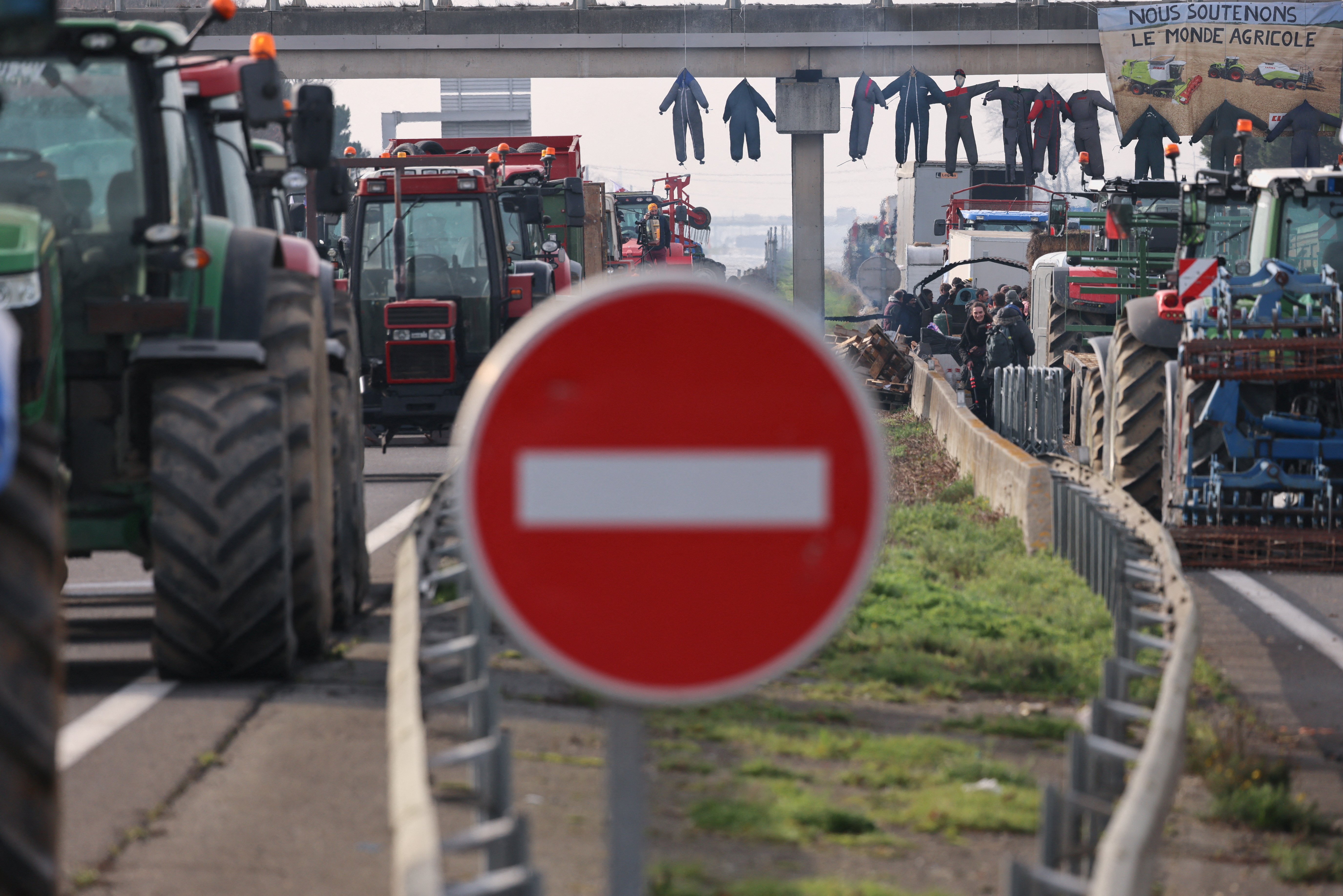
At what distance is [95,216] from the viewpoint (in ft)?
26.3

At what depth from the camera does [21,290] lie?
23.0 feet

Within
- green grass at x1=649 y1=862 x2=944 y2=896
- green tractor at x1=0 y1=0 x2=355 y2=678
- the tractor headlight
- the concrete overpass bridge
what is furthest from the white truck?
green grass at x1=649 y1=862 x2=944 y2=896

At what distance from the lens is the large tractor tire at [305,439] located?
316 inches

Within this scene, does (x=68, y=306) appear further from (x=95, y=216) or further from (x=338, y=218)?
(x=338, y=218)

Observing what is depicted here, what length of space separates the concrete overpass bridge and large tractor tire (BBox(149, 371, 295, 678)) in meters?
34.3

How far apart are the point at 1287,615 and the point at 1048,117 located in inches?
1345

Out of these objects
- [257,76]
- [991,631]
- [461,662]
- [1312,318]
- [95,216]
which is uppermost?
[257,76]

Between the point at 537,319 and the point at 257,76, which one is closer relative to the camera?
the point at 537,319

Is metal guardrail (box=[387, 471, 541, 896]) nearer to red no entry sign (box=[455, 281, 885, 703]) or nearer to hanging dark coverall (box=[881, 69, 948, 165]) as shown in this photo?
red no entry sign (box=[455, 281, 885, 703])

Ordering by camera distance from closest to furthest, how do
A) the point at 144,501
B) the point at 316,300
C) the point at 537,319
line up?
1. the point at 537,319
2. the point at 144,501
3. the point at 316,300

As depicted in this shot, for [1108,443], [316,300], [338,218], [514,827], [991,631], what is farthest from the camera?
[338,218]

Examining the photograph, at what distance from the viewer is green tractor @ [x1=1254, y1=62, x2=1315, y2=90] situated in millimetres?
43125

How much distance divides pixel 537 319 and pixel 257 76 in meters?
5.85

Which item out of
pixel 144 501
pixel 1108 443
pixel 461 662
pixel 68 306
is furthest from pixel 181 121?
→ pixel 1108 443
